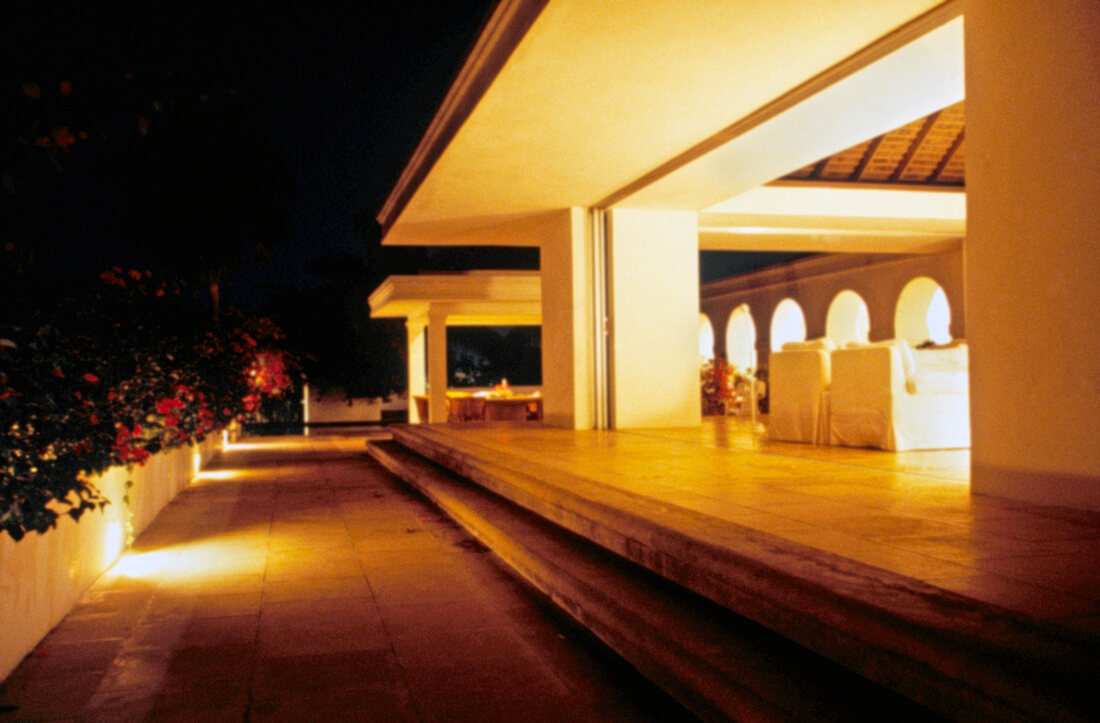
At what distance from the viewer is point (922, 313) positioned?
1423 cm

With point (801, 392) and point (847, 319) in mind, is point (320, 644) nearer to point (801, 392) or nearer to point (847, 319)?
point (801, 392)

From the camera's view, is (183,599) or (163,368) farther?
(163,368)

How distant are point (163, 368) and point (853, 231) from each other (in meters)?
8.35

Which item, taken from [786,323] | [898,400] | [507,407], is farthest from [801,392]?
[786,323]

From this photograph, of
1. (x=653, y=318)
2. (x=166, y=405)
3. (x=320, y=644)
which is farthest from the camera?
(x=653, y=318)

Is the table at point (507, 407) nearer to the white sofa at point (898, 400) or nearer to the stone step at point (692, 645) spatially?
the white sofa at point (898, 400)

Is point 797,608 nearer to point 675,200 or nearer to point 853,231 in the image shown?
point 675,200

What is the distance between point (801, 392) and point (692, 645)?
15.2 feet

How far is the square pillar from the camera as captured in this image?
8789 millimetres

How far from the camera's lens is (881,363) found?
5793 millimetres

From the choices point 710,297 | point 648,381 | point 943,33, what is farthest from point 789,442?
point 710,297

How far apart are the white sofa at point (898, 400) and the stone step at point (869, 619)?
9.33 ft

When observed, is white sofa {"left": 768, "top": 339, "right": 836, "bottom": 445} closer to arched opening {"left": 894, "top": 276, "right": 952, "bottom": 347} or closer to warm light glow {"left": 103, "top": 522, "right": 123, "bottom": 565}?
warm light glow {"left": 103, "top": 522, "right": 123, "bottom": 565}

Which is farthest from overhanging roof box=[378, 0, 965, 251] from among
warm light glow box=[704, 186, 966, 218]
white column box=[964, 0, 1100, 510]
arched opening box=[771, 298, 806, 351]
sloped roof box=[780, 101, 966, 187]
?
arched opening box=[771, 298, 806, 351]
